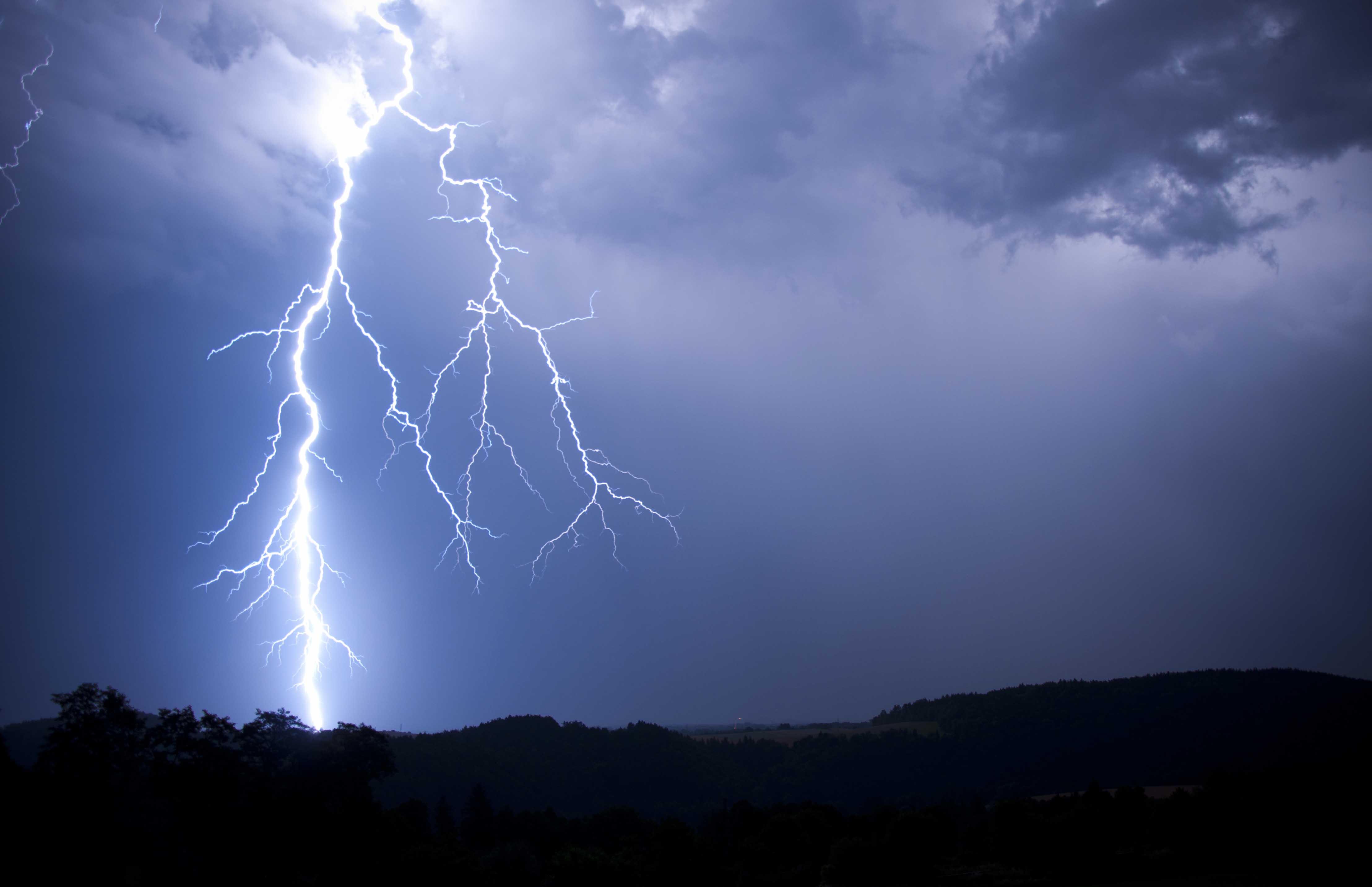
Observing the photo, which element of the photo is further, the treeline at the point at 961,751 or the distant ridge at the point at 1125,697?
the distant ridge at the point at 1125,697

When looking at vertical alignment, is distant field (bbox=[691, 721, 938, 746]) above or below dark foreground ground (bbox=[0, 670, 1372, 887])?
below

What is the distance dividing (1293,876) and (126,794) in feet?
79.3

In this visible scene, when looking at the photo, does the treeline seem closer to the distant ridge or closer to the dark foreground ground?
the distant ridge

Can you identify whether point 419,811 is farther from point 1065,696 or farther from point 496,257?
point 1065,696

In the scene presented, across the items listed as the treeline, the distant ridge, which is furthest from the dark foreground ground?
the distant ridge

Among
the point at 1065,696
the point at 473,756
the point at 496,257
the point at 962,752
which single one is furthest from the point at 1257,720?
the point at 496,257

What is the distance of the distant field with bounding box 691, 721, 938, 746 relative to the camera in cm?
6184

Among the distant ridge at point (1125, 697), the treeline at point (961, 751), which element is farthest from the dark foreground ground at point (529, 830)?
the distant ridge at point (1125, 697)

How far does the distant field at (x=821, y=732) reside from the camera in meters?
61.8

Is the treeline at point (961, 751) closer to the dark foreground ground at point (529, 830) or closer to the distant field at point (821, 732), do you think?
the distant field at point (821, 732)

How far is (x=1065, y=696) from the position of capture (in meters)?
62.3

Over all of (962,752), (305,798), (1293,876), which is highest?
(305,798)

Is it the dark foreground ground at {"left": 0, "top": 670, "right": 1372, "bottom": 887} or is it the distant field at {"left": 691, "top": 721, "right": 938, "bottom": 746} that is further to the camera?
the distant field at {"left": 691, "top": 721, "right": 938, "bottom": 746}

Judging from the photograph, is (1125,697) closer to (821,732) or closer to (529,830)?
(821,732)
